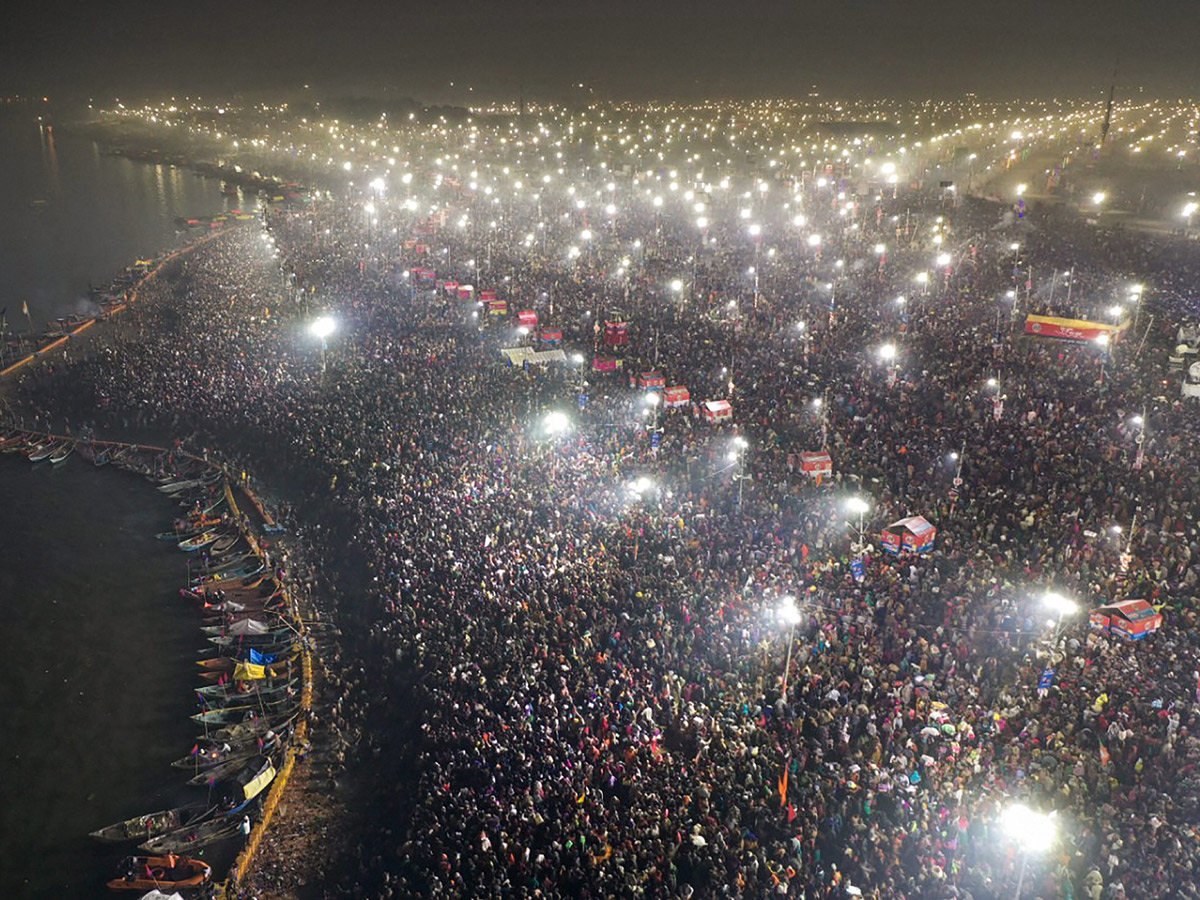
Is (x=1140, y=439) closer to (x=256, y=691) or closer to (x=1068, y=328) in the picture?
(x=1068, y=328)

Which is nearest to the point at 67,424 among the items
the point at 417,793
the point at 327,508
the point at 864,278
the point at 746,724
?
the point at 327,508

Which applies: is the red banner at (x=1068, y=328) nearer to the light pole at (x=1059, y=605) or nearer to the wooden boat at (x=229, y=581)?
the light pole at (x=1059, y=605)

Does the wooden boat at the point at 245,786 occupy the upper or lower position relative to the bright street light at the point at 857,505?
lower

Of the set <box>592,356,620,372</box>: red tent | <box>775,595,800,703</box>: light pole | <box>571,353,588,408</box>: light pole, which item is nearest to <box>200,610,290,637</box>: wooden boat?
<box>775,595,800,703</box>: light pole

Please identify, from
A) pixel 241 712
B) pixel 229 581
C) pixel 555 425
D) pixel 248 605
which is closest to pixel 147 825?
pixel 241 712

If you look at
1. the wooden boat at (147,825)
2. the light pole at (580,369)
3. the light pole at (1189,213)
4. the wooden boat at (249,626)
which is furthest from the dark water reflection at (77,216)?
the light pole at (1189,213)

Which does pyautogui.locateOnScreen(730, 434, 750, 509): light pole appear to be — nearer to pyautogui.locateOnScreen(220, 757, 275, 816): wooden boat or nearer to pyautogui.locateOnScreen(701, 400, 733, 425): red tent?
pyautogui.locateOnScreen(701, 400, 733, 425): red tent
